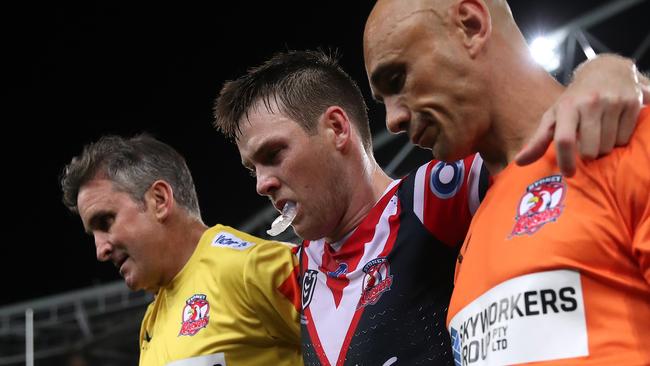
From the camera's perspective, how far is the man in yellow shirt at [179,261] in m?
2.47

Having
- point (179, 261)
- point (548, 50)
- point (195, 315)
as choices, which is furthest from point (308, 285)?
point (548, 50)

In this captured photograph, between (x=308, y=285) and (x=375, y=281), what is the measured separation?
10.8 inches

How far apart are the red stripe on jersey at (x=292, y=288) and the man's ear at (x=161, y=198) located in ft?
2.26

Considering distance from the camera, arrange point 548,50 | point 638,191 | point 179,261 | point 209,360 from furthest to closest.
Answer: point 548,50
point 179,261
point 209,360
point 638,191

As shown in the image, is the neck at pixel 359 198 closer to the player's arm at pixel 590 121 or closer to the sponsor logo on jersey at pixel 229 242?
the sponsor logo on jersey at pixel 229 242

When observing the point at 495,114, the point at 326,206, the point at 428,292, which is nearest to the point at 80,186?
the point at 326,206

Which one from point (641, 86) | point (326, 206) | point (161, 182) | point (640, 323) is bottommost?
point (640, 323)

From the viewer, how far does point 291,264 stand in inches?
95.1

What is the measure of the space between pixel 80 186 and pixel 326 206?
125 cm

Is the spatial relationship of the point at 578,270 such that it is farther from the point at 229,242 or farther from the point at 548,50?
the point at 548,50

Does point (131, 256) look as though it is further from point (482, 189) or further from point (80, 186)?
point (482, 189)

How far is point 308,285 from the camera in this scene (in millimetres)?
2205

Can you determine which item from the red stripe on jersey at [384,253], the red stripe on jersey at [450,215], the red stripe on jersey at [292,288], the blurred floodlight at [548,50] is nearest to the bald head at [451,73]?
the red stripe on jersey at [450,215]

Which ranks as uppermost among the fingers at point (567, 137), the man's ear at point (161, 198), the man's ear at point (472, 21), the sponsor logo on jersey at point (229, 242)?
the man's ear at point (161, 198)
